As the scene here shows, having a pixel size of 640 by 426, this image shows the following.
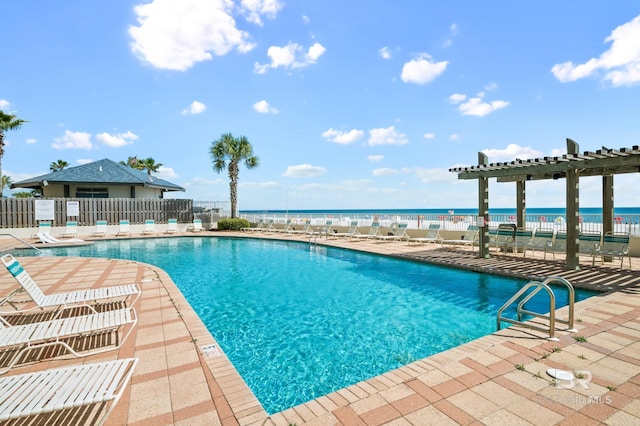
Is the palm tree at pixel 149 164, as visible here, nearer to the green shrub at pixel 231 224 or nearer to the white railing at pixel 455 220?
the white railing at pixel 455 220

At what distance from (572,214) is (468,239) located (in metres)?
4.65

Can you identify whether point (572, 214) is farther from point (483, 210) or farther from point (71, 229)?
point (71, 229)

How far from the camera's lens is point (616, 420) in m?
2.22

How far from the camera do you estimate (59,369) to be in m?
2.28

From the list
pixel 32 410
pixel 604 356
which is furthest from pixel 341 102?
pixel 32 410

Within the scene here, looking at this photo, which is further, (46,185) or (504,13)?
(46,185)

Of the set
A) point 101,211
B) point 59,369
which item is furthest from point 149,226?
point 59,369

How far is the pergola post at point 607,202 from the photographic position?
351 inches

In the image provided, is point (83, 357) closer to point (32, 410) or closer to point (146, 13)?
point (32, 410)

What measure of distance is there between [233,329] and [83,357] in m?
2.09

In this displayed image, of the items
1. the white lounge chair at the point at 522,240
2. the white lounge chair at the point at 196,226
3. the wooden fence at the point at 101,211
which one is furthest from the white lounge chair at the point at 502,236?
the wooden fence at the point at 101,211

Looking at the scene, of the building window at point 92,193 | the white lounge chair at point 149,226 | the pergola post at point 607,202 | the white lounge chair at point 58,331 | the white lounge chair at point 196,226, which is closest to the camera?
the white lounge chair at point 58,331

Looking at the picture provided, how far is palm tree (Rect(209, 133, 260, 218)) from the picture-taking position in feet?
72.0

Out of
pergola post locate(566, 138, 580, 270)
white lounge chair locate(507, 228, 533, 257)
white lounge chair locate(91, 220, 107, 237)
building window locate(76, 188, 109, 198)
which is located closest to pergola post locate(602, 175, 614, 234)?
white lounge chair locate(507, 228, 533, 257)
